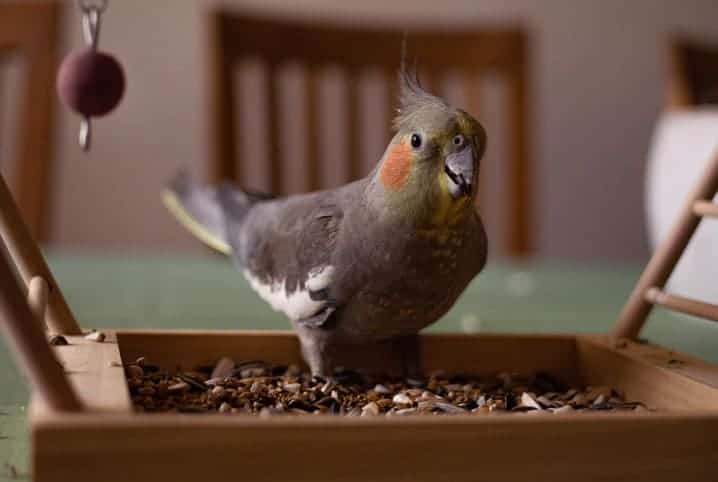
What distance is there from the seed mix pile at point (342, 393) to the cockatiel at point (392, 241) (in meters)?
0.04

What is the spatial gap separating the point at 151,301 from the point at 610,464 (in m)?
0.78

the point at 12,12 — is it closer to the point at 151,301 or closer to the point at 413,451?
the point at 151,301

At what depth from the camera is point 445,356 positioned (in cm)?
83

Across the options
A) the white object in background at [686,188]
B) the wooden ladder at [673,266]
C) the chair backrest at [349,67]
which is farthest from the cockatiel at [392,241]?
the chair backrest at [349,67]

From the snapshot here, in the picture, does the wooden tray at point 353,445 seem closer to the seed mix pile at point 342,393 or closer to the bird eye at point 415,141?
the seed mix pile at point 342,393

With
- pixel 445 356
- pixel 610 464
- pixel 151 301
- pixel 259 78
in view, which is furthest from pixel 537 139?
pixel 610 464

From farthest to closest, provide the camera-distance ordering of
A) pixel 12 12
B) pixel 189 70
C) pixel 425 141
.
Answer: pixel 189 70, pixel 12 12, pixel 425 141

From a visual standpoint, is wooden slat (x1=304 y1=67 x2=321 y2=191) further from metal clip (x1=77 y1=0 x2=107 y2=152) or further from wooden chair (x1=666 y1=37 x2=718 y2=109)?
metal clip (x1=77 y1=0 x2=107 y2=152)

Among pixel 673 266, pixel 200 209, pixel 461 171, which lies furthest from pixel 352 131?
pixel 461 171

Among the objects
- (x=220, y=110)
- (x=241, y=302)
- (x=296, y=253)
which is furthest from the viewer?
(x=220, y=110)

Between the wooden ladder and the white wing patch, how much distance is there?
0.93 feet

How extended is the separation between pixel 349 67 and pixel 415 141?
4.04ft

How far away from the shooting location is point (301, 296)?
28.9 inches

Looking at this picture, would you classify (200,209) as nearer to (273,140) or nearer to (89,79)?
(89,79)
